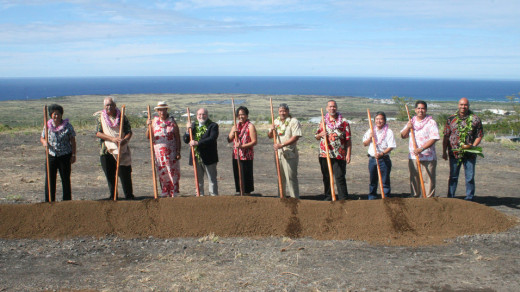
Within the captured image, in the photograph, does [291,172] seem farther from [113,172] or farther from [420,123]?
[113,172]

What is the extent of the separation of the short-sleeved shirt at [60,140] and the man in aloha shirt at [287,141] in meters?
3.01

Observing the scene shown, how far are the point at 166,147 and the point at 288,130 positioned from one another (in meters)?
1.85

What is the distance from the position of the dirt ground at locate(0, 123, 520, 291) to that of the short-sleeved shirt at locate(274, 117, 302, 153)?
1079 mm

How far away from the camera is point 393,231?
6223 mm

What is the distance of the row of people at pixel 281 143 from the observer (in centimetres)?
718

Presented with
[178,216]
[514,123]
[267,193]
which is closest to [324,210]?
[178,216]

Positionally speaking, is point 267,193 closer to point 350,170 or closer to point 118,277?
point 350,170

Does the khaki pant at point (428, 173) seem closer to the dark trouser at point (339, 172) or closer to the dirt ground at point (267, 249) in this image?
the dirt ground at point (267, 249)

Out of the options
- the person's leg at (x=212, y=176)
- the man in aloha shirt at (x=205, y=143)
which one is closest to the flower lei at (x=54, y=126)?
the man in aloha shirt at (x=205, y=143)

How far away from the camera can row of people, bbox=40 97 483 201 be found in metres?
7.18

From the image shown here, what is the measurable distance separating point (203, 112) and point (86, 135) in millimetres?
11751

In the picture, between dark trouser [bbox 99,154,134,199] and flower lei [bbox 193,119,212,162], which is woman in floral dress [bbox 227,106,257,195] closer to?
flower lei [bbox 193,119,212,162]

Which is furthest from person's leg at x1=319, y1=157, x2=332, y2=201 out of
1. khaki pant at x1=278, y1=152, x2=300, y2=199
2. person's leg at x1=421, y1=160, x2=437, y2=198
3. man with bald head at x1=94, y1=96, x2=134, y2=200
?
man with bald head at x1=94, y1=96, x2=134, y2=200

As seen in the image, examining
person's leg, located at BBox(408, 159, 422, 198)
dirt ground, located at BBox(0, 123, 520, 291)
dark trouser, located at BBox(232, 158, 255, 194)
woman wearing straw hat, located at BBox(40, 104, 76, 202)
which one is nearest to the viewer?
dirt ground, located at BBox(0, 123, 520, 291)
